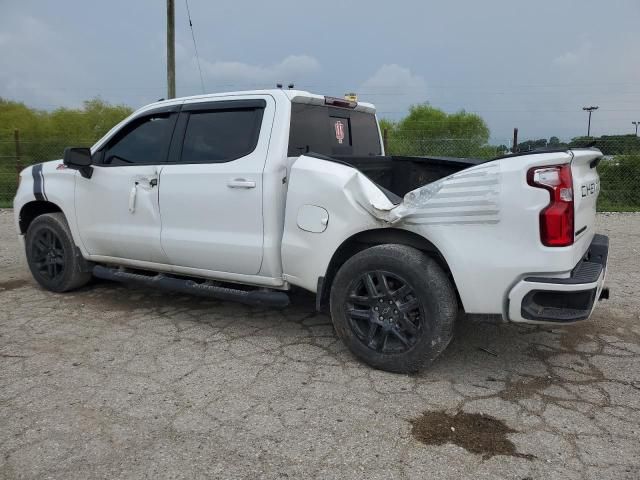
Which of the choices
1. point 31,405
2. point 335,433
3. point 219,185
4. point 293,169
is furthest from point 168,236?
point 335,433

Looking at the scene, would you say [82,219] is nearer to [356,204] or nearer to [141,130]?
[141,130]

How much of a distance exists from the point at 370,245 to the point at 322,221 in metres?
0.36

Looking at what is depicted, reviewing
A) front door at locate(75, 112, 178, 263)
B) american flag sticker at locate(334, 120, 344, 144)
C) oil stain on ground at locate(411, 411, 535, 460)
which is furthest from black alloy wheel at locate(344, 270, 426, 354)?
front door at locate(75, 112, 178, 263)

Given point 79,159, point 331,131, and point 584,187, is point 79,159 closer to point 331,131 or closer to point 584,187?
point 331,131

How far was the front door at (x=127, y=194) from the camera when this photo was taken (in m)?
4.34

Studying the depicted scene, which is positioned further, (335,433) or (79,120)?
(79,120)

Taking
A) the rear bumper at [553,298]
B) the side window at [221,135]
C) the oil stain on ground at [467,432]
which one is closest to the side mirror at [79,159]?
the side window at [221,135]

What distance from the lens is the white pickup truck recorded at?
2.90m

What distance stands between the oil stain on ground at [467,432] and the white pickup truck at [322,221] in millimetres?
461

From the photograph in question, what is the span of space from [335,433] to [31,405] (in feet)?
5.72

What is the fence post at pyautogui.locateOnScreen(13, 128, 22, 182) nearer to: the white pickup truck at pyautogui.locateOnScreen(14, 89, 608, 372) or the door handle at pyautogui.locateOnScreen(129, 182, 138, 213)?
the white pickup truck at pyautogui.locateOnScreen(14, 89, 608, 372)

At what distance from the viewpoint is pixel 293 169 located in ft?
11.7

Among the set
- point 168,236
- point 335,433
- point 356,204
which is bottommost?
point 335,433

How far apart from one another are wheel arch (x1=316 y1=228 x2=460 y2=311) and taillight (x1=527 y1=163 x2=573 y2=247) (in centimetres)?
63
